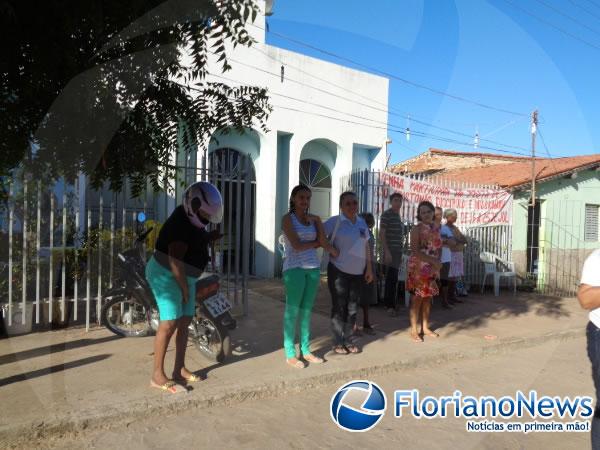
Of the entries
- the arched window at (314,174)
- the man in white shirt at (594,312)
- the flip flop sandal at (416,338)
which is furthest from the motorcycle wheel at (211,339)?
the arched window at (314,174)

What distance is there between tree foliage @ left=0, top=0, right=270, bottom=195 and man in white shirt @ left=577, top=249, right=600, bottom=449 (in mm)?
2468

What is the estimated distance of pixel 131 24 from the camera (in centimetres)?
321

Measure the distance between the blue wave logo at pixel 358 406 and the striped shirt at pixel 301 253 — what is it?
46.3 inches

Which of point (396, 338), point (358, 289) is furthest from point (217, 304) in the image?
point (396, 338)

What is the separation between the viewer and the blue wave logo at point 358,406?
383cm

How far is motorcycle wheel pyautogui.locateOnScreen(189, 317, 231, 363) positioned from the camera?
4746 mm

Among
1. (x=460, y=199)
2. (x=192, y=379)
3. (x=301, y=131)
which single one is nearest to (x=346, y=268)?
(x=192, y=379)

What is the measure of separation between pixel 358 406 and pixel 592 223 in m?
12.4

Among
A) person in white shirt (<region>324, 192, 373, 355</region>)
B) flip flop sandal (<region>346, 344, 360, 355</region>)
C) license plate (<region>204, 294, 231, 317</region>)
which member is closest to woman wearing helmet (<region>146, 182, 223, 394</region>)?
license plate (<region>204, 294, 231, 317</region>)

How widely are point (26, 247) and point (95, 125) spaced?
2.66 meters

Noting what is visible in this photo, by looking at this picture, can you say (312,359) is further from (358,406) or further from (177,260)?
(177,260)

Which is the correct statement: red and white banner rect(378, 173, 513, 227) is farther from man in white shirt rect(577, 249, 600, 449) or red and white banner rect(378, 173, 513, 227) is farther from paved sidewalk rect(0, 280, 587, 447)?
man in white shirt rect(577, 249, 600, 449)

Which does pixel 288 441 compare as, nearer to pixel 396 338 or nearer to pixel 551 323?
pixel 396 338

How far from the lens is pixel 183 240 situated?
3943mm
